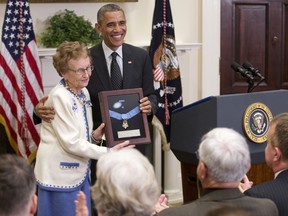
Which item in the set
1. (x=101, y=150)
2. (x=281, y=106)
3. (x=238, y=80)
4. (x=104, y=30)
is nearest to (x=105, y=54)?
(x=104, y=30)

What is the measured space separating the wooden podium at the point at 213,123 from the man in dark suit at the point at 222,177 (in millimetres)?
1022

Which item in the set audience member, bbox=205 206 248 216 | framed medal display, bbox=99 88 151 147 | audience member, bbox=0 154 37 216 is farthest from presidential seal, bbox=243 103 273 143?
audience member, bbox=205 206 248 216

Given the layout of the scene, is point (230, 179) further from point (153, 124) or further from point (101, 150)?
point (153, 124)

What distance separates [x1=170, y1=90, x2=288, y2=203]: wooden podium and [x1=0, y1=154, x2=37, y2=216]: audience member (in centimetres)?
154

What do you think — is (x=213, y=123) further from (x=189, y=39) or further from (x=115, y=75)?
(x=189, y=39)

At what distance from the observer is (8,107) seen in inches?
180

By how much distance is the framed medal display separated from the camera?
353cm

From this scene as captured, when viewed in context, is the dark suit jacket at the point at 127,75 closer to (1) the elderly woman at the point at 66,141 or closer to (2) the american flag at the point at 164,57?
(1) the elderly woman at the point at 66,141

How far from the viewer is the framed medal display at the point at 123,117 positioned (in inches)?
139

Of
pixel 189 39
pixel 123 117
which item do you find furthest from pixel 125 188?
pixel 189 39

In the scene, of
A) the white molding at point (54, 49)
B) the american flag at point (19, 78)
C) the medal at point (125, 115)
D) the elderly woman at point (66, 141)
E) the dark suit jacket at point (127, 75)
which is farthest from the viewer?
the white molding at point (54, 49)

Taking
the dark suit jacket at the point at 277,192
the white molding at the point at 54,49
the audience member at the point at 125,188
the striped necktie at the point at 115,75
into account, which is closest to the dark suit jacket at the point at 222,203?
the dark suit jacket at the point at 277,192

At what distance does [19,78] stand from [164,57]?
1222mm

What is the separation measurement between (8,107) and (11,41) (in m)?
0.49
